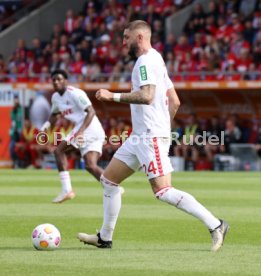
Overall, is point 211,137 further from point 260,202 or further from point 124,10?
point 260,202

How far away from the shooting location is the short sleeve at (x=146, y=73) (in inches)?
363

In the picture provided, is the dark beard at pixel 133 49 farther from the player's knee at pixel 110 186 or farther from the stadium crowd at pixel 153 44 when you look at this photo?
the stadium crowd at pixel 153 44

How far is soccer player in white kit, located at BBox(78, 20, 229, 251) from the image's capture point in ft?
30.3

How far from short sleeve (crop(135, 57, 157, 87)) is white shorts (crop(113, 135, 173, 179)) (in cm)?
60

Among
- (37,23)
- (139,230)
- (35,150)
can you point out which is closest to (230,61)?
(35,150)

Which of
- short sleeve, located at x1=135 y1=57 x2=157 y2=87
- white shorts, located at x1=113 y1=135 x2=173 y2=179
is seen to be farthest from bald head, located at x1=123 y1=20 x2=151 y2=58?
white shorts, located at x1=113 y1=135 x2=173 y2=179

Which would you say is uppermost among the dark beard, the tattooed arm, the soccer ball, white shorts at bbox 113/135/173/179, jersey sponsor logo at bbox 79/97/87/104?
the dark beard

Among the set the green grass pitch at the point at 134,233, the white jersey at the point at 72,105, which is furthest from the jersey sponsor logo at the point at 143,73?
the white jersey at the point at 72,105

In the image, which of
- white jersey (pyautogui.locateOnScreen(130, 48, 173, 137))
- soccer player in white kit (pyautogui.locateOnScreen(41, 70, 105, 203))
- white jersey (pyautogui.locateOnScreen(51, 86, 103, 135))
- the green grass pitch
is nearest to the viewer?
the green grass pitch

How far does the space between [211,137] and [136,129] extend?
60.1ft

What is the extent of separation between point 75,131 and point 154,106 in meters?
6.73

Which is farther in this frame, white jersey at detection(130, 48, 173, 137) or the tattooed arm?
white jersey at detection(130, 48, 173, 137)

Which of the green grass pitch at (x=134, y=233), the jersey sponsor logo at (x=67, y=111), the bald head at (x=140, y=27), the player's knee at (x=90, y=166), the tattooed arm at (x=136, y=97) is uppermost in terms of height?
the bald head at (x=140, y=27)

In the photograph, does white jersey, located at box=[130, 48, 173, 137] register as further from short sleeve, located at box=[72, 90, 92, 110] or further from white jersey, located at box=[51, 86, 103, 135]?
white jersey, located at box=[51, 86, 103, 135]
